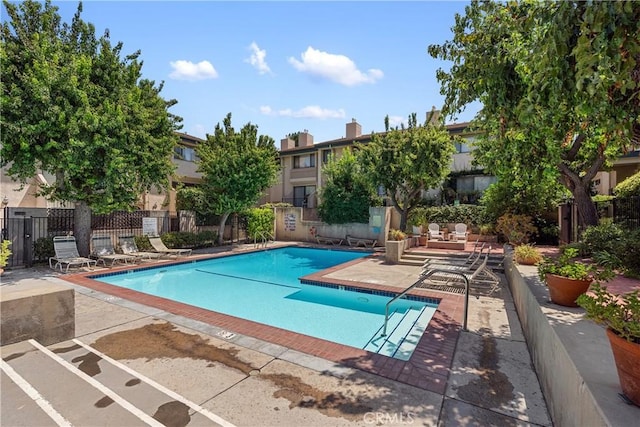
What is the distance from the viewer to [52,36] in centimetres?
1194

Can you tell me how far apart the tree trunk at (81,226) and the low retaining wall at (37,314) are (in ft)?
30.4

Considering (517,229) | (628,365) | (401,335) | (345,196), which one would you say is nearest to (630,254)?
(401,335)

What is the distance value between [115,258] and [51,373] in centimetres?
993

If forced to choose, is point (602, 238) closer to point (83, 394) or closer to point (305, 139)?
point (83, 394)

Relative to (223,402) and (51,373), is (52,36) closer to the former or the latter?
(51,373)

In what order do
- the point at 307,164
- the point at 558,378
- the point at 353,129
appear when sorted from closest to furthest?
the point at 558,378
the point at 353,129
the point at 307,164

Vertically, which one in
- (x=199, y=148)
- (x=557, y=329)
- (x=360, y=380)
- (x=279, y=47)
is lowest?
(x=360, y=380)

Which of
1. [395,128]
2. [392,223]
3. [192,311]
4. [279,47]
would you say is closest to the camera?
[192,311]

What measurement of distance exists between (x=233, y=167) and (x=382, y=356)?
50.9ft

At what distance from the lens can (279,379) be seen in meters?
4.14

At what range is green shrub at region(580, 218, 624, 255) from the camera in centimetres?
870

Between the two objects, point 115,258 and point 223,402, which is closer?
point 223,402

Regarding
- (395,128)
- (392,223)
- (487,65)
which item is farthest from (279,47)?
(392,223)

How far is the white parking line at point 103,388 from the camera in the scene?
128 inches
